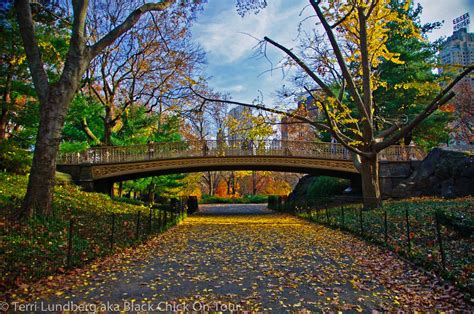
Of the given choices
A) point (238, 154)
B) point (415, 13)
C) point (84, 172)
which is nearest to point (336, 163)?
point (238, 154)

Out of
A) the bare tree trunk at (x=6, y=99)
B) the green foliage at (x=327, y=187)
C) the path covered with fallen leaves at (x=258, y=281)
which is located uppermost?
the bare tree trunk at (x=6, y=99)

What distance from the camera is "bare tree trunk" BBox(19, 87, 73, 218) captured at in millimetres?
8523

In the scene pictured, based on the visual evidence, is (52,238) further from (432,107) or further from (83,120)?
(83,120)

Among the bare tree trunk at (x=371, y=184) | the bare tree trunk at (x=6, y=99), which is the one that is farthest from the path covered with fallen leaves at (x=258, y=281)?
the bare tree trunk at (x=6, y=99)

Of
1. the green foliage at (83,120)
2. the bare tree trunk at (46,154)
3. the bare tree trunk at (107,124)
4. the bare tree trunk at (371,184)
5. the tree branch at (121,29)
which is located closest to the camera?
the bare tree trunk at (46,154)

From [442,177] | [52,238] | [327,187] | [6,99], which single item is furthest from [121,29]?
[327,187]

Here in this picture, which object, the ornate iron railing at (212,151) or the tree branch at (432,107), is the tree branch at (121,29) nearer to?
the tree branch at (432,107)

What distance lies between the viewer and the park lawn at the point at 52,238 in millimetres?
5719

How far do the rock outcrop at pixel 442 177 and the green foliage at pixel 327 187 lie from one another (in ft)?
19.9

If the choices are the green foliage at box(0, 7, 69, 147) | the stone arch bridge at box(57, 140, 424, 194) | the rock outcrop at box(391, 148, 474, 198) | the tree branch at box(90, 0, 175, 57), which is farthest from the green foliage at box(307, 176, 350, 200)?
the green foliage at box(0, 7, 69, 147)

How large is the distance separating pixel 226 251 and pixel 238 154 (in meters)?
14.0

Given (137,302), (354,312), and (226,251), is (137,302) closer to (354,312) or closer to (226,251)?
(354,312)

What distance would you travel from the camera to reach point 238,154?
73.2 feet

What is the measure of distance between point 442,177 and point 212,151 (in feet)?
44.6
